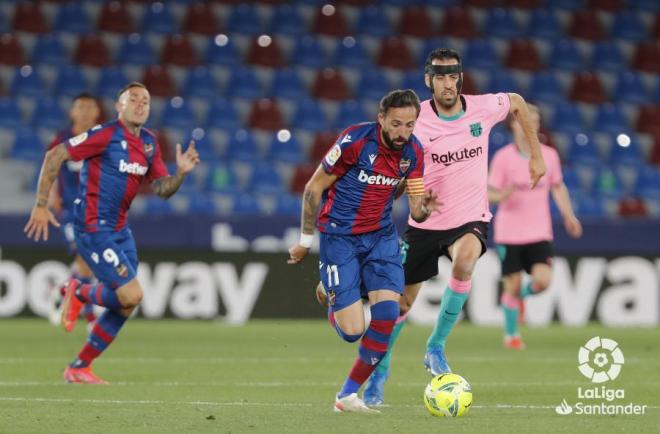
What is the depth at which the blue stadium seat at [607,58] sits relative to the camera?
21.2m

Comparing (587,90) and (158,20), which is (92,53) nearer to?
(158,20)

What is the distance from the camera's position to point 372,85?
20.1 m

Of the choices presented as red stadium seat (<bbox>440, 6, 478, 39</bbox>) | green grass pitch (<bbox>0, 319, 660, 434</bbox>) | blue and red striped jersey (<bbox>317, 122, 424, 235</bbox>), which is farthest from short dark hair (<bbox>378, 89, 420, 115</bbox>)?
red stadium seat (<bbox>440, 6, 478, 39</bbox>)

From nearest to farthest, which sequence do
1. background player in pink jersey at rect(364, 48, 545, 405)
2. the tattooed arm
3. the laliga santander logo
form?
background player in pink jersey at rect(364, 48, 545, 405), the tattooed arm, the laliga santander logo

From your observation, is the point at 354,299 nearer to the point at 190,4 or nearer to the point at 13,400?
the point at 13,400

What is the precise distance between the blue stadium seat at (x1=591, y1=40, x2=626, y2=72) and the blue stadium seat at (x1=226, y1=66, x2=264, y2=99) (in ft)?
17.8

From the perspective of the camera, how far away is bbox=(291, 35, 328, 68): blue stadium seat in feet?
67.3

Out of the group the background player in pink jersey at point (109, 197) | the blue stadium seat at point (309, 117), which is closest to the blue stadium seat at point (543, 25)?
the blue stadium seat at point (309, 117)

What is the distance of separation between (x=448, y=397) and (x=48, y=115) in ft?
41.3

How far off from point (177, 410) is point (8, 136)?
38.7ft

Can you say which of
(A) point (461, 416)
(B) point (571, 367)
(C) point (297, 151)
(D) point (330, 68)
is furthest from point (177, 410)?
(D) point (330, 68)

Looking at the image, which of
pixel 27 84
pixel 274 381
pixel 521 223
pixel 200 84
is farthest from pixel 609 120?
pixel 274 381

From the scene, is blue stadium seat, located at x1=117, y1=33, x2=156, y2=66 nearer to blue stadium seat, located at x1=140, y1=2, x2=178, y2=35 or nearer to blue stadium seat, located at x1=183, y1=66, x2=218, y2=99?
blue stadium seat, located at x1=140, y1=2, x2=178, y2=35

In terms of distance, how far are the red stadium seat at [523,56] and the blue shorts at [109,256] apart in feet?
40.2
